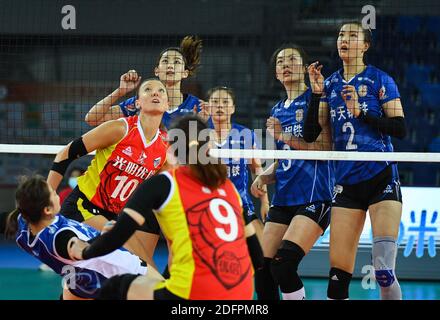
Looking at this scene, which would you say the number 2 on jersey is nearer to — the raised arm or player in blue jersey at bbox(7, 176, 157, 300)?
the raised arm

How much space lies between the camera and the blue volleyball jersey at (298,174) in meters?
6.56

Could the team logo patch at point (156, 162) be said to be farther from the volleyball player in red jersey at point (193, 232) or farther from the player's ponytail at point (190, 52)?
the volleyball player in red jersey at point (193, 232)

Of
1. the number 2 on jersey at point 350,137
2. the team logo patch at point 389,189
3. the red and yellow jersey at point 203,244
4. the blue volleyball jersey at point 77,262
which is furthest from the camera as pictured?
the number 2 on jersey at point 350,137

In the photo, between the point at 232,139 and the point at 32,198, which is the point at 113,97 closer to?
the point at 232,139

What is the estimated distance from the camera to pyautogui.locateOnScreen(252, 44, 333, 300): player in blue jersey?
6.29 metres

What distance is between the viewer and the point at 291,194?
6574mm

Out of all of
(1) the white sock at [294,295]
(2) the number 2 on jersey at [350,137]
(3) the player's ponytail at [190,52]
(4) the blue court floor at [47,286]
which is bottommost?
(4) the blue court floor at [47,286]

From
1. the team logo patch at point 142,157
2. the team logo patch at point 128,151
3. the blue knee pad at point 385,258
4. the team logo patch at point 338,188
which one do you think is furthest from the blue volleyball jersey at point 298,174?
the team logo patch at point 128,151

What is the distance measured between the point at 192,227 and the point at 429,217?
6.07 m

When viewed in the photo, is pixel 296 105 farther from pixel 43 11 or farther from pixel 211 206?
pixel 43 11

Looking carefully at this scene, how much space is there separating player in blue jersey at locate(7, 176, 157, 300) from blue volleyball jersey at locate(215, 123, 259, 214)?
1727 mm

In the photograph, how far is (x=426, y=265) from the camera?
9.80 metres

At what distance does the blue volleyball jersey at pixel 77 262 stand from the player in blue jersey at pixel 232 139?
1.77 metres

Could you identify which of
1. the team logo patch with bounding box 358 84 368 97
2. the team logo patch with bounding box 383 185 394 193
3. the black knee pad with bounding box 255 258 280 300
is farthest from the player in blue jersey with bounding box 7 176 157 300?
the team logo patch with bounding box 358 84 368 97
